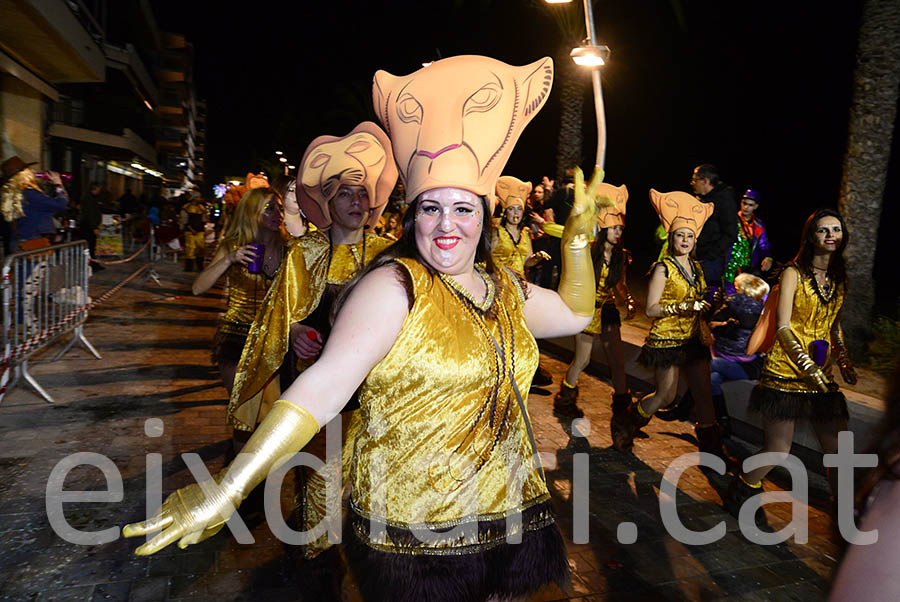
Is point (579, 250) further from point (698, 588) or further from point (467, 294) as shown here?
point (698, 588)

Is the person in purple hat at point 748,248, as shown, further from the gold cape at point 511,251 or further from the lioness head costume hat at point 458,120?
the lioness head costume hat at point 458,120

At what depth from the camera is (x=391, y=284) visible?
6.72ft

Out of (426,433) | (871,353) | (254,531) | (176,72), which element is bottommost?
(254,531)

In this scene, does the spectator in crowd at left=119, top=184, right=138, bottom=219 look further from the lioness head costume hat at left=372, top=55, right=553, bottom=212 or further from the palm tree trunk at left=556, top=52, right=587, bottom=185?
the lioness head costume hat at left=372, top=55, right=553, bottom=212

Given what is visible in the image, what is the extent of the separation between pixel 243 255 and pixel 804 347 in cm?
414

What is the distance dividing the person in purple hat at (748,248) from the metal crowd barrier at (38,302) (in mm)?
7957

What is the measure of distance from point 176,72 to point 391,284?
72059mm

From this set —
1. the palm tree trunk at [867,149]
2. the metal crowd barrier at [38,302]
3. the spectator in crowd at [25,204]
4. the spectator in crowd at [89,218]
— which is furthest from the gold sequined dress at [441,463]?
the spectator in crowd at [89,218]

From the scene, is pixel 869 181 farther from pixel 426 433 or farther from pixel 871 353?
pixel 426 433

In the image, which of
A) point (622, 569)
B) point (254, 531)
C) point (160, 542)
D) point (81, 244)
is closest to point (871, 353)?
point (622, 569)

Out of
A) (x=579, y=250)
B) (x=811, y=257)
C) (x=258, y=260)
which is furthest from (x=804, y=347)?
(x=258, y=260)

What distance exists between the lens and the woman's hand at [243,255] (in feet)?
14.9

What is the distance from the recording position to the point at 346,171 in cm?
389

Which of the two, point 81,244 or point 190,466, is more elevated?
point 81,244
